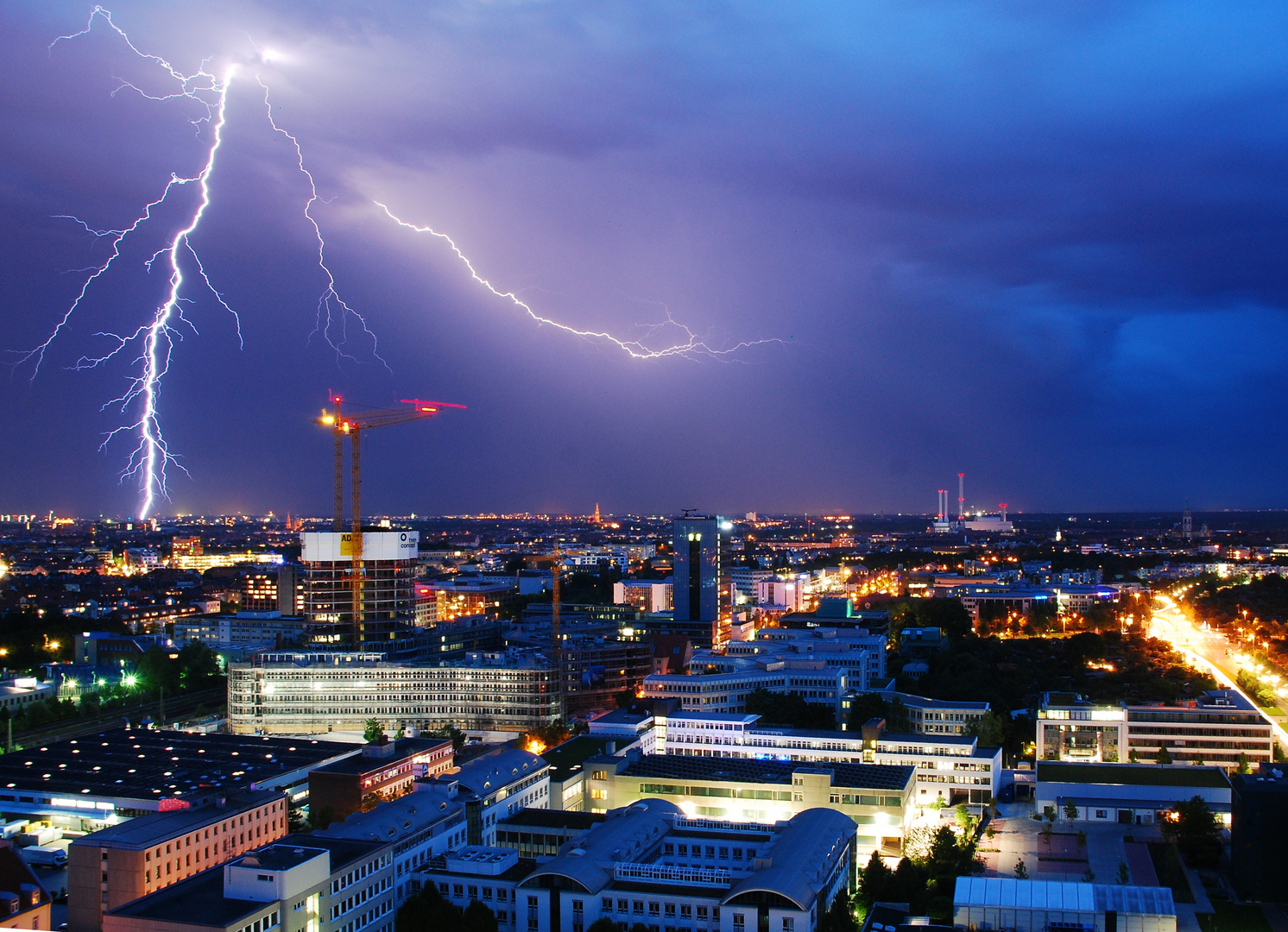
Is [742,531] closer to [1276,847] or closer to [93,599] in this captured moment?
[93,599]

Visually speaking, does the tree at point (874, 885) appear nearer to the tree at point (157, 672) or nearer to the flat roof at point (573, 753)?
the flat roof at point (573, 753)

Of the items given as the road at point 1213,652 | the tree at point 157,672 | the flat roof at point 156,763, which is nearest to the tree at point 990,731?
the road at point 1213,652

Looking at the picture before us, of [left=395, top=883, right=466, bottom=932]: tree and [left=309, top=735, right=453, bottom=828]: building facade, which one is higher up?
[left=309, top=735, right=453, bottom=828]: building facade

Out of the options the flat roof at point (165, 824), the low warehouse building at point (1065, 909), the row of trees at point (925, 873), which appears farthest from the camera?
the row of trees at point (925, 873)

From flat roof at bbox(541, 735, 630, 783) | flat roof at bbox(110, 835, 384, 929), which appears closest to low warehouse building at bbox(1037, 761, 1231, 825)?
flat roof at bbox(541, 735, 630, 783)

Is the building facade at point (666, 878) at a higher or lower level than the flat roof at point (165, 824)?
lower

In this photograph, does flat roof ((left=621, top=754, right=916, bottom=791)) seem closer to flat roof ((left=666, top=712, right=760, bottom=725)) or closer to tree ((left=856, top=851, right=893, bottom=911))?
tree ((left=856, top=851, right=893, bottom=911))

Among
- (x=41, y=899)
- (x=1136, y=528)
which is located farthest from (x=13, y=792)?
(x=1136, y=528)
